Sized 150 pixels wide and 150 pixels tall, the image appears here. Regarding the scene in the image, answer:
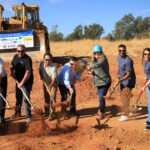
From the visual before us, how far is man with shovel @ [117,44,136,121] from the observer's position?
28.7ft

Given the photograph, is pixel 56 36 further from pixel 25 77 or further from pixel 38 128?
pixel 38 128

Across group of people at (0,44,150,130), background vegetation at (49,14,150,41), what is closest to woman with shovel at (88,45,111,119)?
group of people at (0,44,150,130)

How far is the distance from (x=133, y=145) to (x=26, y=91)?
9.45 ft

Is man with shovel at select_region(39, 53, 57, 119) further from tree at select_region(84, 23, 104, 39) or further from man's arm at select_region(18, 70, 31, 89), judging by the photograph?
tree at select_region(84, 23, 104, 39)

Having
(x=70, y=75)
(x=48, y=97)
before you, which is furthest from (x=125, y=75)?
(x=48, y=97)

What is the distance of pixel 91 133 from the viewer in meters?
8.12

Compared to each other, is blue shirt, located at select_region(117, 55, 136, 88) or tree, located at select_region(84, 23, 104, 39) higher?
tree, located at select_region(84, 23, 104, 39)

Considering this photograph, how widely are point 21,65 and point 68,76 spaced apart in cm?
114

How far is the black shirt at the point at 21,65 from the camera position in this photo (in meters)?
8.80

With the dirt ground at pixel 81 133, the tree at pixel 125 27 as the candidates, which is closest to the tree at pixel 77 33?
the tree at pixel 125 27

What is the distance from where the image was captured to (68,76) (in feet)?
30.6

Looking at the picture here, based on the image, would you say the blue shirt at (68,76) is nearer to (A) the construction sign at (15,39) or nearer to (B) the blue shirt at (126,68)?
(B) the blue shirt at (126,68)

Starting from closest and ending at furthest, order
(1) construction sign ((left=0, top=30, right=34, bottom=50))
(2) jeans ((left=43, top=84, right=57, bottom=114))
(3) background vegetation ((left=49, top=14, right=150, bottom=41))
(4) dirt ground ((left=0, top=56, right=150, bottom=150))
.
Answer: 1. (4) dirt ground ((left=0, top=56, right=150, bottom=150))
2. (2) jeans ((left=43, top=84, right=57, bottom=114))
3. (1) construction sign ((left=0, top=30, right=34, bottom=50))
4. (3) background vegetation ((left=49, top=14, right=150, bottom=41))

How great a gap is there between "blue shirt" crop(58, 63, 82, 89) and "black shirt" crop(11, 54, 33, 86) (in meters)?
0.82
